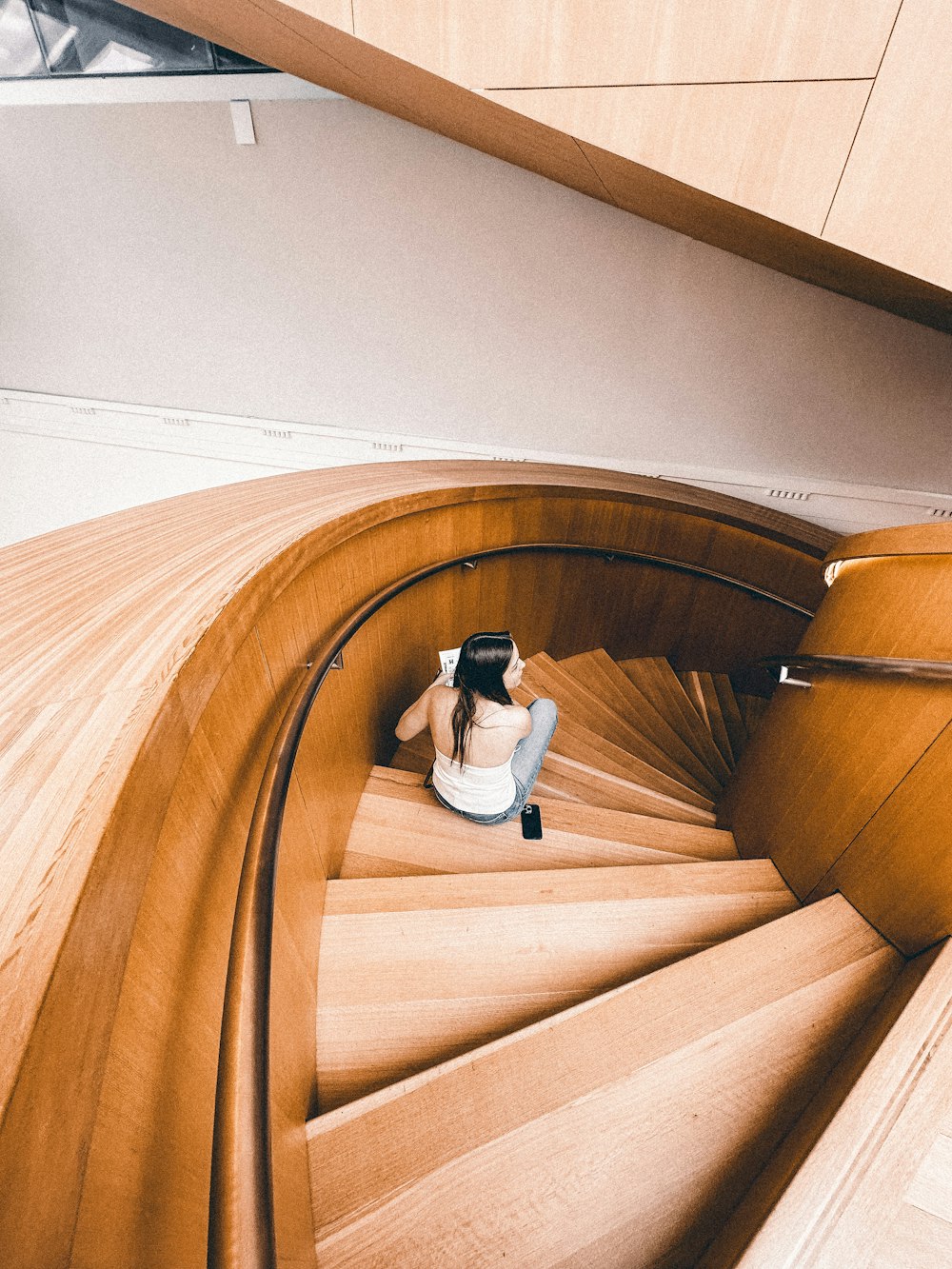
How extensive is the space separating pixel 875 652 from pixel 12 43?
561cm

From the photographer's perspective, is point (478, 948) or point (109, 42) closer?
point (478, 948)

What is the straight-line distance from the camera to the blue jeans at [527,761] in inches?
82.3

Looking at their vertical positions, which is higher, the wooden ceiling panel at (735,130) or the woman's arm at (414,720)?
the wooden ceiling panel at (735,130)

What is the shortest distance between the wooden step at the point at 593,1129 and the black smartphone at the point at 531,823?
848 mm

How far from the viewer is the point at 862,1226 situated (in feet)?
2.80

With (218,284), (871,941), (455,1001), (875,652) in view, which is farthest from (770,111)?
(218,284)

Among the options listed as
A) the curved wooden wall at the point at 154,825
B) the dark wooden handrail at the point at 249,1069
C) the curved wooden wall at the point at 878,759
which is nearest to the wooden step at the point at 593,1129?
the curved wooden wall at the point at 154,825

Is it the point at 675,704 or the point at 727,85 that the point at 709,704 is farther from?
the point at 727,85

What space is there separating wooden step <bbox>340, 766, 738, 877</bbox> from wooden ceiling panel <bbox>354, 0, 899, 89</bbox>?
237 centimetres

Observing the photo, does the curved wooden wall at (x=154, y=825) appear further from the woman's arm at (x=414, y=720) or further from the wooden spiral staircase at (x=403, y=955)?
the woman's arm at (x=414, y=720)

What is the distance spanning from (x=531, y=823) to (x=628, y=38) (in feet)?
8.08

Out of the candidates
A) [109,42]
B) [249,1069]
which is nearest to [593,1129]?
[249,1069]

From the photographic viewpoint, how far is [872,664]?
1526 millimetres

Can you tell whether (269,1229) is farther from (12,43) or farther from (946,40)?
(12,43)
